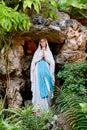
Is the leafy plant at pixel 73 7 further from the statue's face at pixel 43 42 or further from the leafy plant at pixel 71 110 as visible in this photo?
the leafy plant at pixel 71 110

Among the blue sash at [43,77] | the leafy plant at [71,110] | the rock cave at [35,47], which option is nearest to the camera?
the leafy plant at [71,110]

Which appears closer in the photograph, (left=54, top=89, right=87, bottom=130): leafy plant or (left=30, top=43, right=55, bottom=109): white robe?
(left=54, top=89, right=87, bottom=130): leafy plant

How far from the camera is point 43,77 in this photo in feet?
14.1

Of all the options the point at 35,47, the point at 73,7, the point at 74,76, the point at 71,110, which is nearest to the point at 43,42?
the point at 35,47

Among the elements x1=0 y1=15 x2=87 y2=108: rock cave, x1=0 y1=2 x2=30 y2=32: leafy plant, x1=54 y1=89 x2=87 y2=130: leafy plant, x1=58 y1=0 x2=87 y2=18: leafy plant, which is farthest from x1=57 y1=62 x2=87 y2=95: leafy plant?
x1=0 y1=2 x2=30 y2=32: leafy plant

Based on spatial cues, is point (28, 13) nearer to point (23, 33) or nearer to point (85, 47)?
point (23, 33)

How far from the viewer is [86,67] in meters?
4.21

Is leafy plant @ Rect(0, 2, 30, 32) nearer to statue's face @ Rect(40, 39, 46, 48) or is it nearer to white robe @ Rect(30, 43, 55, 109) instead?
statue's face @ Rect(40, 39, 46, 48)

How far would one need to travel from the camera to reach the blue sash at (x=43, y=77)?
426cm

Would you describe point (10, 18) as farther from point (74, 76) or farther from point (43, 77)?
point (74, 76)

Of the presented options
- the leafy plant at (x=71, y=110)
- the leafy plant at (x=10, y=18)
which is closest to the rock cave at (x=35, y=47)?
the leafy plant at (x=10, y=18)

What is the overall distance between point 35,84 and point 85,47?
93 centimetres

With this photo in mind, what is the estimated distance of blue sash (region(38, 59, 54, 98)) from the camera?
168 inches

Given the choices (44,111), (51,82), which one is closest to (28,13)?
(51,82)
